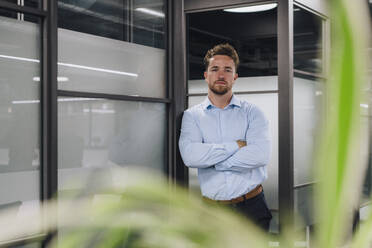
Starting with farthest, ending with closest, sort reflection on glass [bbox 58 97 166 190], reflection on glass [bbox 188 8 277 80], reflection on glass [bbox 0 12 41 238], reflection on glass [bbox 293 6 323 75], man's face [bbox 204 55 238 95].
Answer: reflection on glass [bbox 188 8 277 80] < reflection on glass [bbox 293 6 323 75] < man's face [bbox 204 55 238 95] < reflection on glass [bbox 58 97 166 190] < reflection on glass [bbox 0 12 41 238]

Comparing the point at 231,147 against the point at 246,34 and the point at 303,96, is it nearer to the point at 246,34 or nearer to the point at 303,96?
the point at 303,96

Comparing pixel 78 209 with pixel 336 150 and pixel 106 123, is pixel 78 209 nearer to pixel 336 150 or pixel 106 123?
pixel 336 150

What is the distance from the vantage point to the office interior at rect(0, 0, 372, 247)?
219 centimetres

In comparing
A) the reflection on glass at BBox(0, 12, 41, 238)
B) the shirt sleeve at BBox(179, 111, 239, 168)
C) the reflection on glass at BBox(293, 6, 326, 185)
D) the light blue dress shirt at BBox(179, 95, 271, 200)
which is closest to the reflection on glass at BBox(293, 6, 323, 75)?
the reflection on glass at BBox(293, 6, 326, 185)

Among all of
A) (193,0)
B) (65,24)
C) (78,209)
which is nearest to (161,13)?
(193,0)

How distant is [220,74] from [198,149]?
0.51 m

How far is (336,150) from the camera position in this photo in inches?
10.6

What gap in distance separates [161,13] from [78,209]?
2.87 m

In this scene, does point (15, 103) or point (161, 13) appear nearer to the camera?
point (15, 103)

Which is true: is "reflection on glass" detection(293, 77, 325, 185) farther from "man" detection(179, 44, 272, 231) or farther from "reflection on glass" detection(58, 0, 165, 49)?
"reflection on glass" detection(58, 0, 165, 49)

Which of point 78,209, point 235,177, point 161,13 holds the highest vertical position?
point 161,13

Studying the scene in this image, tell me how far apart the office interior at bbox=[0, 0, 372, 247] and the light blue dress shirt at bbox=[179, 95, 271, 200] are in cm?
19

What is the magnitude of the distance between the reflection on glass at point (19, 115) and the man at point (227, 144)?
1.04 m

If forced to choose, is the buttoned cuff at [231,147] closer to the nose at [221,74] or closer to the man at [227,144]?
the man at [227,144]
